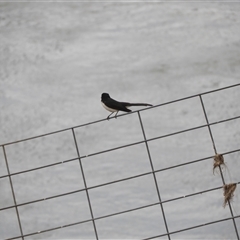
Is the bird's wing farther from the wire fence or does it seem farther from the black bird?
the wire fence

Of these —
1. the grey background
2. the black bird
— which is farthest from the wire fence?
the black bird

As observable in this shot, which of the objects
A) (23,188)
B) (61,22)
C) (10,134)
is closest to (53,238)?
(23,188)

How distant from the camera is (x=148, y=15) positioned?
161 inches

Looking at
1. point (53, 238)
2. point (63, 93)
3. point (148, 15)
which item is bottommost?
point (53, 238)

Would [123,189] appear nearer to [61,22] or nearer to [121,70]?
[121,70]

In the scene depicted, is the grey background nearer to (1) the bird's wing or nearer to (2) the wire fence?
(2) the wire fence

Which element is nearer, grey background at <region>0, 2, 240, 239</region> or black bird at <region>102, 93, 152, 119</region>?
black bird at <region>102, 93, 152, 119</region>

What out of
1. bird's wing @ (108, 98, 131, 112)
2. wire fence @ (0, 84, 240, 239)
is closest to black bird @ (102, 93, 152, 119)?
bird's wing @ (108, 98, 131, 112)

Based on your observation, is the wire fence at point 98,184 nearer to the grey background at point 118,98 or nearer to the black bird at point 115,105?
the grey background at point 118,98

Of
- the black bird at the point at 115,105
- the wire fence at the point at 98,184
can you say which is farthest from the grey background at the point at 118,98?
the black bird at the point at 115,105

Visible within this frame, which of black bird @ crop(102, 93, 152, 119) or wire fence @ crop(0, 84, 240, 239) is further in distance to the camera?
wire fence @ crop(0, 84, 240, 239)

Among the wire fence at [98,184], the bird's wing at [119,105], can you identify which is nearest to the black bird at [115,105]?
the bird's wing at [119,105]

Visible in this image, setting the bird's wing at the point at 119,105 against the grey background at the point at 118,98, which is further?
the grey background at the point at 118,98

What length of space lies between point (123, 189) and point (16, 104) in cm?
87
